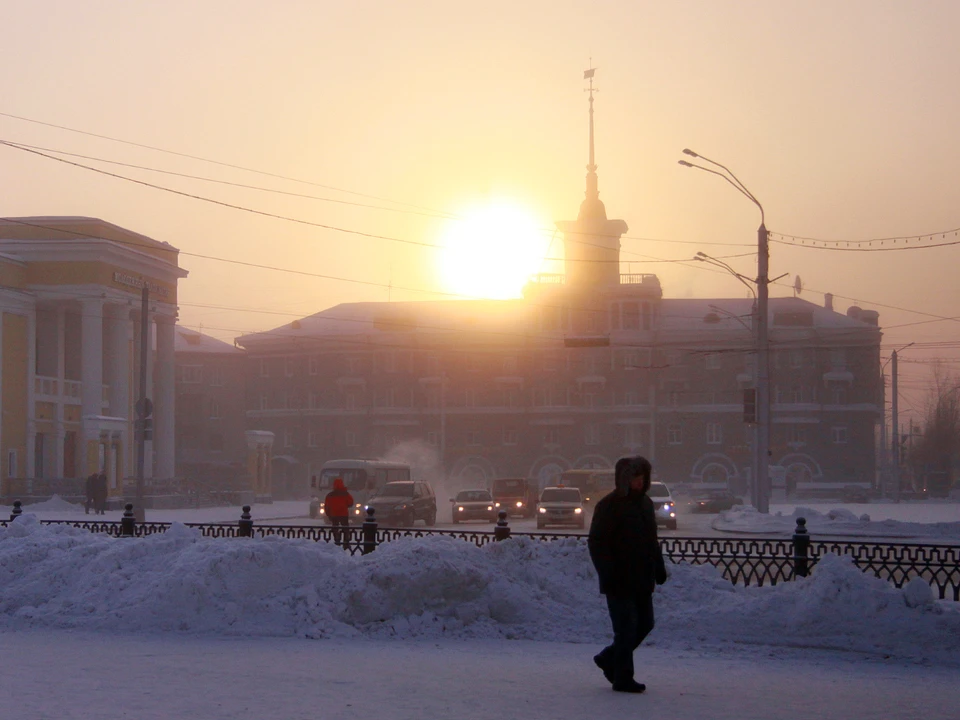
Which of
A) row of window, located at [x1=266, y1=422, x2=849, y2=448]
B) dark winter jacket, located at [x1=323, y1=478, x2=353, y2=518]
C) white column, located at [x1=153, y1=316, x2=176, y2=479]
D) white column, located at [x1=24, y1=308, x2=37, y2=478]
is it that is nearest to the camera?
dark winter jacket, located at [x1=323, y1=478, x2=353, y2=518]

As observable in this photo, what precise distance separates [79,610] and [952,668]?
31.1ft

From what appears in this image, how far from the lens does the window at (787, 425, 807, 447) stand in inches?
3292

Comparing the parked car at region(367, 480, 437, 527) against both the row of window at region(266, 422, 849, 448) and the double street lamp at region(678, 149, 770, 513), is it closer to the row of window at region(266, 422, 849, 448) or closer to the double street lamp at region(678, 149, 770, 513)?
the double street lamp at region(678, 149, 770, 513)

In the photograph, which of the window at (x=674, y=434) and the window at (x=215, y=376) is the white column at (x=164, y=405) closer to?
the window at (x=215, y=376)

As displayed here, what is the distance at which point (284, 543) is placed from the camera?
45.2 feet

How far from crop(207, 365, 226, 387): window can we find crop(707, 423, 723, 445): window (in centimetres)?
4252

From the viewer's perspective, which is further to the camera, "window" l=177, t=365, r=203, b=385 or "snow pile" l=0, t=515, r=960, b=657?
"window" l=177, t=365, r=203, b=385

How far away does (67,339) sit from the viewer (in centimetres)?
6247

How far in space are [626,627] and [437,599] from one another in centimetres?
414

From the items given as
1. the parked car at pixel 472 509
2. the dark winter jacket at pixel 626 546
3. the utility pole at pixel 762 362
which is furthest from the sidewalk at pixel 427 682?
the parked car at pixel 472 509

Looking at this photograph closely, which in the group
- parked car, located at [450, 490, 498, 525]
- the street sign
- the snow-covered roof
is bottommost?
parked car, located at [450, 490, 498, 525]

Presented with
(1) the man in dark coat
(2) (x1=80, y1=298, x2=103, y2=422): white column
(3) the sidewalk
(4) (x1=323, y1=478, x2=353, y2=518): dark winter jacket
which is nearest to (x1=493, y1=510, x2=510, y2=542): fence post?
(3) the sidewalk

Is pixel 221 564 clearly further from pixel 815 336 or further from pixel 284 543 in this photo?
pixel 815 336

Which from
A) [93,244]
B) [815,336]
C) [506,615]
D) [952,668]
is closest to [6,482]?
[93,244]
